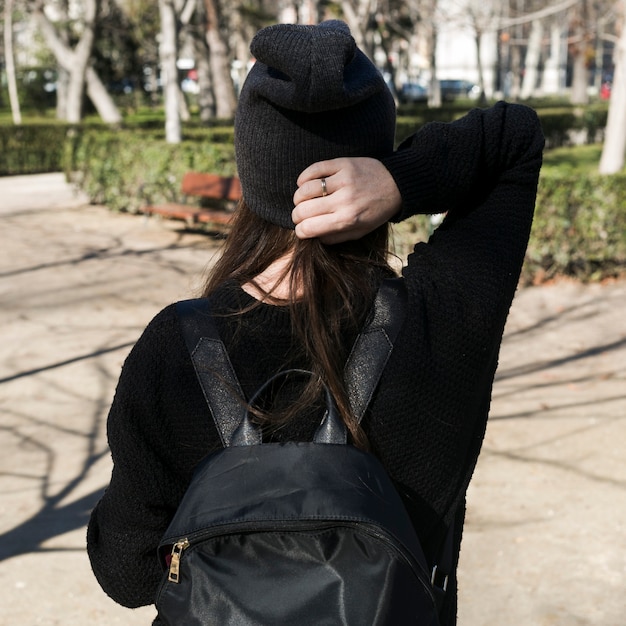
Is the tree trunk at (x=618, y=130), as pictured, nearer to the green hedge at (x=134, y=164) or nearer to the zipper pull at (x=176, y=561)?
the green hedge at (x=134, y=164)

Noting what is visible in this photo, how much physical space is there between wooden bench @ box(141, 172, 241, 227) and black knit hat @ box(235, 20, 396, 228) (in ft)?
30.9

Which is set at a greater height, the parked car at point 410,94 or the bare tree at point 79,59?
the bare tree at point 79,59

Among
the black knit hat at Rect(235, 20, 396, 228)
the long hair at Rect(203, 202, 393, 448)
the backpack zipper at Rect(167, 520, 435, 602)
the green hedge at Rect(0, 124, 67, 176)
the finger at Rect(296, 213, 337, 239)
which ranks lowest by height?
the green hedge at Rect(0, 124, 67, 176)

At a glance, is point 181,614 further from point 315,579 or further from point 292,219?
point 292,219

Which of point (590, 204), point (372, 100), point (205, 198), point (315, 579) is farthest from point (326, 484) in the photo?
point (205, 198)

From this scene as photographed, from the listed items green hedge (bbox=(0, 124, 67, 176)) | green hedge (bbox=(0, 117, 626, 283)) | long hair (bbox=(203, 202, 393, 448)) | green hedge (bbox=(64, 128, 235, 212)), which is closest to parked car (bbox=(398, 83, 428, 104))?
green hedge (bbox=(0, 124, 67, 176))

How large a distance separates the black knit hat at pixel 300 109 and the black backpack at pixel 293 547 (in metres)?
0.38

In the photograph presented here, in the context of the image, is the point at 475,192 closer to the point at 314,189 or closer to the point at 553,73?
the point at 314,189

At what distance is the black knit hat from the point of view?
1.28 metres

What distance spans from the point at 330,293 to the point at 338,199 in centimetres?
14

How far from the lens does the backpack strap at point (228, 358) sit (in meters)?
1.31

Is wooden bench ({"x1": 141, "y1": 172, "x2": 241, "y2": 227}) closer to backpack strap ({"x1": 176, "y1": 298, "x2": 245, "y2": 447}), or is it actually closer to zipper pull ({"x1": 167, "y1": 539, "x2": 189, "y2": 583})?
backpack strap ({"x1": 176, "y1": 298, "x2": 245, "y2": 447})

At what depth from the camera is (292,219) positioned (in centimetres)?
135

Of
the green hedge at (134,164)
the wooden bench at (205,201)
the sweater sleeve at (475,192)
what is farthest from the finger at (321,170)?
the green hedge at (134,164)
